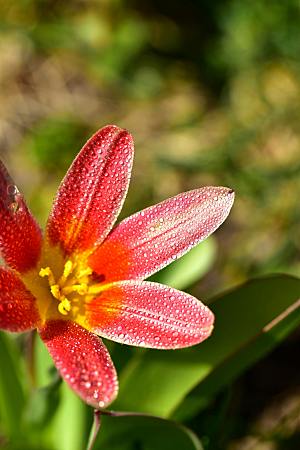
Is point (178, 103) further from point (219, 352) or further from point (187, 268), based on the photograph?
point (219, 352)

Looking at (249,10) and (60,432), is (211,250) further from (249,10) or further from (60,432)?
(249,10)

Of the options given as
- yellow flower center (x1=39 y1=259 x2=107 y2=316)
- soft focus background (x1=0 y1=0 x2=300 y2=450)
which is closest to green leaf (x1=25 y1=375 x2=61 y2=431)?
yellow flower center (x1=39 y1=259 x2=107 y2=316)

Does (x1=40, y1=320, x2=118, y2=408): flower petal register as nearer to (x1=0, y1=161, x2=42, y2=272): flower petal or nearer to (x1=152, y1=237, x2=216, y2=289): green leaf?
(x1=0, y1=161, x2=42, y2=272): flower petal

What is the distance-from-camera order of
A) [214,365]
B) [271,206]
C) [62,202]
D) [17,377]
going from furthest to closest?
[271,206] < [17,377] < [214,365] < [62,202]

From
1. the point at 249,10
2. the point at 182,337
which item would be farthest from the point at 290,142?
the point at 182,337

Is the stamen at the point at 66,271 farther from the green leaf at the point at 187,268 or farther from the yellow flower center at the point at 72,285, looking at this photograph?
the green leaf at the point at 187,268

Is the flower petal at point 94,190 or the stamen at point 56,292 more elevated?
the flower petal at point 94,190

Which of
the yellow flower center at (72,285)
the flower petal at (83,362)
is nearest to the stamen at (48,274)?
the yellow flower center at (72,285)
